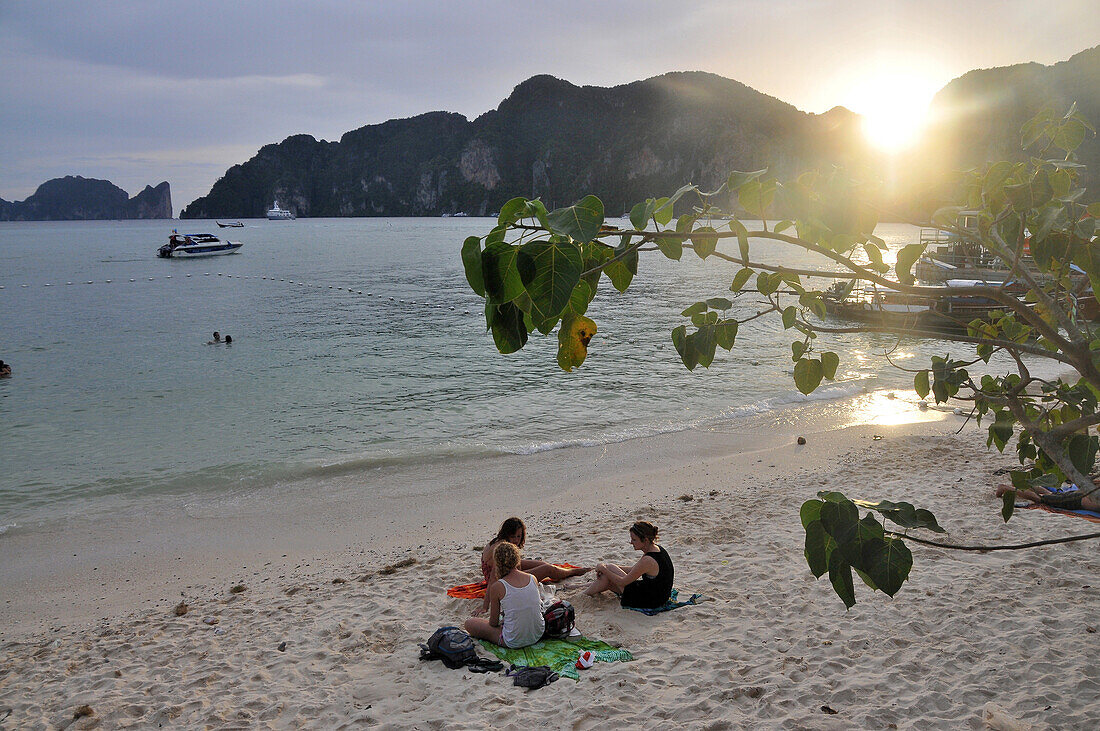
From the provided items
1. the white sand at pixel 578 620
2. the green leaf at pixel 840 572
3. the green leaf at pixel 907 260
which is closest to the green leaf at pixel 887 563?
the green leaf at pixel 840 572

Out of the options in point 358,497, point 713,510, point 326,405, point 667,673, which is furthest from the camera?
point 326,405

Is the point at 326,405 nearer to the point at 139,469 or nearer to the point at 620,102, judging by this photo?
the point at 139,469

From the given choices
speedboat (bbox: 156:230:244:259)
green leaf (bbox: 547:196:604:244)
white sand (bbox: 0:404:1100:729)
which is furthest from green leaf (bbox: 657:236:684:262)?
speedboat (bbox: 156:230:244:259)

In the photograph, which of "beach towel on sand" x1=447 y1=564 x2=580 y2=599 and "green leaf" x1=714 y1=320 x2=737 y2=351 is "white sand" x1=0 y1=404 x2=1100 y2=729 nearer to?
"beach towel on sand" x1=447 y1=564 x2=580 y2=599

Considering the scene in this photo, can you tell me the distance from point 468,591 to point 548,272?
17.8ft

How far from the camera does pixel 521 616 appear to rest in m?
5.16

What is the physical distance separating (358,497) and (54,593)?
12.5ft

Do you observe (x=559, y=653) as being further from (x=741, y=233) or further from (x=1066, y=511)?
(x=1066, y=511)

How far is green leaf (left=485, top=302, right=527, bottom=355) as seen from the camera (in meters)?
1.52

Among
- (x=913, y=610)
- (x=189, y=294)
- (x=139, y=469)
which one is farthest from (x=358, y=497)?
(x=189, y=294)

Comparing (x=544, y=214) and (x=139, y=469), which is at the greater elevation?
(x=544, y=214)

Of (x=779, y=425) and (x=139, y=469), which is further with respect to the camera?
(x=779, y=425)

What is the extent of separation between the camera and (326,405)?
53.8 ft

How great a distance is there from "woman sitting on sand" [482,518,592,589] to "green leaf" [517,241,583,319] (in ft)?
16.2
